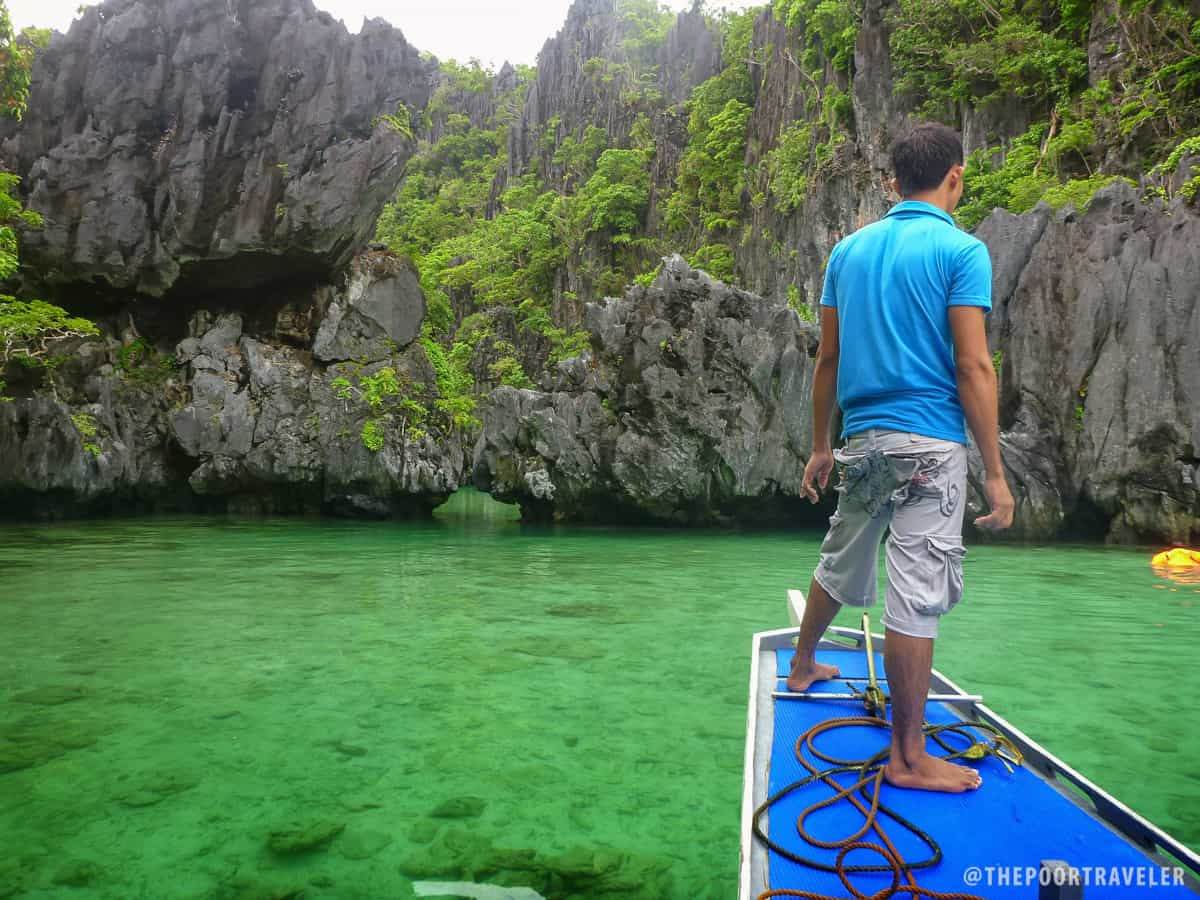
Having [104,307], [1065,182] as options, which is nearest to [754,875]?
[1065,182]

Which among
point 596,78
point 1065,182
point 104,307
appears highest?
point 596,78

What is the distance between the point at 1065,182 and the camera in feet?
58.7

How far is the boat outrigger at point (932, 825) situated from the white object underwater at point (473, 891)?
0.73 meters

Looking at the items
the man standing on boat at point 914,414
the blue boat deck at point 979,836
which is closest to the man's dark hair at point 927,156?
the man standing on boat at point 914,414

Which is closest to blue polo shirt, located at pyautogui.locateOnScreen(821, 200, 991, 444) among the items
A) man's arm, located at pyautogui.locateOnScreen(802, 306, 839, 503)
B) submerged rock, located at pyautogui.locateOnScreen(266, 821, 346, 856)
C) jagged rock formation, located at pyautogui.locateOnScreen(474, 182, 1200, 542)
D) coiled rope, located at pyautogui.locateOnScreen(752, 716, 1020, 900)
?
man's arm, located at pyautogui.locateOnScreen(802, 306, 839, 503)

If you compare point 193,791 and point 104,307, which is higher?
point 104,307

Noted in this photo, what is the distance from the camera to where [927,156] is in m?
2.54

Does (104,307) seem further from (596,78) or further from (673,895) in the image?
(596,78)

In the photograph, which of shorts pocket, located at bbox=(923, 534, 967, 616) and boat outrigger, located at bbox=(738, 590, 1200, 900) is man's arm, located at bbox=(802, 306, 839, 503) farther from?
boat outrigger, located at bbox=(738, 590, 1200, 900)

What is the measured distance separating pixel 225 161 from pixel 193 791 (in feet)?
68.6

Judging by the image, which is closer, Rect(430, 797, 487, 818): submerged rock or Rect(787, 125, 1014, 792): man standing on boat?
Rect(787, 125, 1014, 792): man standing on boat

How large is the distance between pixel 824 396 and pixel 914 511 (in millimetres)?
731

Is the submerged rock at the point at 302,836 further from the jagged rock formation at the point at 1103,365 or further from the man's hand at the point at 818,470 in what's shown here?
the jagged rock formation at the point at 1103,365

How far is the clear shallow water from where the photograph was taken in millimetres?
2385
